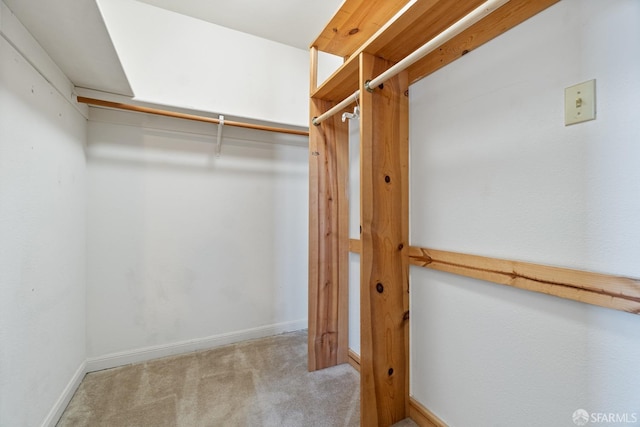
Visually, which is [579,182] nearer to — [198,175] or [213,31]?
[198,175]

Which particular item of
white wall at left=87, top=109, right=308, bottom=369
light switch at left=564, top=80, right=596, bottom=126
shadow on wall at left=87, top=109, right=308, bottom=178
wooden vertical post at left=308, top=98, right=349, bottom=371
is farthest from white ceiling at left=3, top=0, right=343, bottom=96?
light switch at left=564, top=80, right=596, bottom=126

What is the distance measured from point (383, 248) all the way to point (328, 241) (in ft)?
1.91

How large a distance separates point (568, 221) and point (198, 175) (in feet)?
7.20

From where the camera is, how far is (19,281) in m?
1.12

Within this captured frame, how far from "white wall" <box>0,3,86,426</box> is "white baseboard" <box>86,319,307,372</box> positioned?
16cm

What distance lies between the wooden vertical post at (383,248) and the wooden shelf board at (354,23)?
0.31 m

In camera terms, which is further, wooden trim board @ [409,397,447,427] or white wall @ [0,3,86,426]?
wooden trim board @ [409,397,447,427]

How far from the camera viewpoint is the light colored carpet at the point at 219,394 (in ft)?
4.57

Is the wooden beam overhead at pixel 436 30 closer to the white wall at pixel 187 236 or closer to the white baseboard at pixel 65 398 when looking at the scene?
the white wall at pixel 187 236

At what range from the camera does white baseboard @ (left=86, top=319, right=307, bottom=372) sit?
1.83m

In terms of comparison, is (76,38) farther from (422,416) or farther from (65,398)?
(422,416)

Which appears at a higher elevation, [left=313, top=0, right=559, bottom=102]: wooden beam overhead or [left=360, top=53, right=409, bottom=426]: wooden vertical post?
[left=313, top=0, right=559, bottom=102]: wooden beam overhead

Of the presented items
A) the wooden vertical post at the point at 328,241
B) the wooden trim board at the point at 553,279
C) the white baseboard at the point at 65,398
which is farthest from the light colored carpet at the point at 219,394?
the wooden trim board at the point at 553,279

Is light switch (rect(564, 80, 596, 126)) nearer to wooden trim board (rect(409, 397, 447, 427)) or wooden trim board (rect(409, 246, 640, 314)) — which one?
wooden trim board (rect(409, 246, 640, 314))
